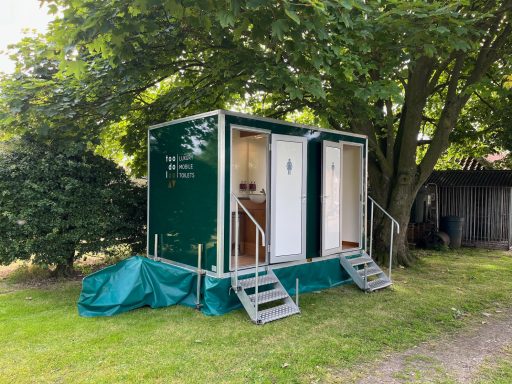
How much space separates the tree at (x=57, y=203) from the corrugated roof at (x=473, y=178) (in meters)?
9.79

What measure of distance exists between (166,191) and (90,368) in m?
3.01

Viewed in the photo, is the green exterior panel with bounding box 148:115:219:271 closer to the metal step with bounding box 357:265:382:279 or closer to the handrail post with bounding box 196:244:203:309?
the handrail post with bounding box 196:244:203:309

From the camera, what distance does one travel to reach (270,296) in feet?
17.0

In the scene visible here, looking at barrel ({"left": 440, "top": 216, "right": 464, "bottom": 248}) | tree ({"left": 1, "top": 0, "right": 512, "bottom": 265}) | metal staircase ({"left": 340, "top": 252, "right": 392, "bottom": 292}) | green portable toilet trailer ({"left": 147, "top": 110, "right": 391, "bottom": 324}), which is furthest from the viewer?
barrel ({"left": 440, "top": 216, "right": 464, "bottom": 248})

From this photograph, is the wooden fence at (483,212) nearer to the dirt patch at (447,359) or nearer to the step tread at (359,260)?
the step tread at (359,260)

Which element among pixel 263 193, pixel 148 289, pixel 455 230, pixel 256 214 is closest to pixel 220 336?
Answer: pixel 148 289

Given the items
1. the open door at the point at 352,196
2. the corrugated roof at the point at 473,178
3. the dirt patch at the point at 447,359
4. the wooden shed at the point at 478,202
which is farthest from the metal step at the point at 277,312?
the corrugated roof at the point at 473,178

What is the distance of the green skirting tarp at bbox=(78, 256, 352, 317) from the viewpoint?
514 cm

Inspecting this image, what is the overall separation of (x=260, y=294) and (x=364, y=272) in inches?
83.3

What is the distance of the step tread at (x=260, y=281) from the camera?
5184 millimetres

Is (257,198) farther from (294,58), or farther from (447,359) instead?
(447,359)

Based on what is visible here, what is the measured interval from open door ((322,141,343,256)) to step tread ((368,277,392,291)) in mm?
735

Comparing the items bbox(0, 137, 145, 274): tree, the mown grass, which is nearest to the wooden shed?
the mown grass

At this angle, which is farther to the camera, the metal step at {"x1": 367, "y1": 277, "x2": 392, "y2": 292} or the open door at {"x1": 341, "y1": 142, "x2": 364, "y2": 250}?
the open door at {"x1": 341, "y1": 142, "x2": 364, "y2": 250}
